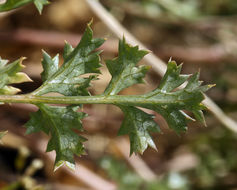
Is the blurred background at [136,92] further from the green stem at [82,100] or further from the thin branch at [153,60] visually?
the green stem at [82,100]

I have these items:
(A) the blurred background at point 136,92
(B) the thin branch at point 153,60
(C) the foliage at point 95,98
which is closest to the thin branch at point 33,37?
(A) the blurred background at point 136,92

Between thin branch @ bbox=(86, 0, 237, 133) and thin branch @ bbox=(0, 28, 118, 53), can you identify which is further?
thin branch @ bbox=(0, 28, 118, 53)

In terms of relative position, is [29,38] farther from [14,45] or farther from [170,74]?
[170,74]

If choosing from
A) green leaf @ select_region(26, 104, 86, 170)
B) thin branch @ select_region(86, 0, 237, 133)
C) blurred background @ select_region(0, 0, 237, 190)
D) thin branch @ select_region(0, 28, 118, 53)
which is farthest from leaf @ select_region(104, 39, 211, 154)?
thin branch @ select_region(0, 28, 118, 53)

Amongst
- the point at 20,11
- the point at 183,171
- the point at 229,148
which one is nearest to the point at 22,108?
the point at 20,11

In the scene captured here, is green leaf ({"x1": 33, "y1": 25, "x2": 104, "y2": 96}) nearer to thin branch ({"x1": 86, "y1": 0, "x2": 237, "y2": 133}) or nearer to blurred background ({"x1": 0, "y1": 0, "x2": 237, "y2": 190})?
thin branch ({"x1": 86, "y1": 0, "x2": 237, "y2": 133})

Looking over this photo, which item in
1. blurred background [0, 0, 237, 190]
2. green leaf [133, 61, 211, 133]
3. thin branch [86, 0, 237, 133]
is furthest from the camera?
blurred background [0, 0, 237, 190]

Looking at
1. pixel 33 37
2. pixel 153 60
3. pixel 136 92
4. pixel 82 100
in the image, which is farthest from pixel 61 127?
pixel 136 92

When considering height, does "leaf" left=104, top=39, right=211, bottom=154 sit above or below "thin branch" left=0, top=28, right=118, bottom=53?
above
